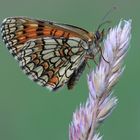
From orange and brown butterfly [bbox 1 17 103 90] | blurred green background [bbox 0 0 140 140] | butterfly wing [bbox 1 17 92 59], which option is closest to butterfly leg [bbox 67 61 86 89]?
orange and brown butterfly [bbox 1 17 103 90]

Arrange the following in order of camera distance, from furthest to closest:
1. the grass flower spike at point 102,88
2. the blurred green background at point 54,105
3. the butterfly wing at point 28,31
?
1. the blurred green background at point 54,105
2. the butterfly wing at point 28,31
3. the grass flower spike at point 102,88

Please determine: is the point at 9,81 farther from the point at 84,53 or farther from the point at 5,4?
the point at 84,53

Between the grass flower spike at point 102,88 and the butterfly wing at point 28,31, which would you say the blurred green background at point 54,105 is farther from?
the grass flower spike at point 102,88

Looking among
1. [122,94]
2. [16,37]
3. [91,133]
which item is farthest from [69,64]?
[122,94]

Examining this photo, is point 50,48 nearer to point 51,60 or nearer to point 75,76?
point 51,60

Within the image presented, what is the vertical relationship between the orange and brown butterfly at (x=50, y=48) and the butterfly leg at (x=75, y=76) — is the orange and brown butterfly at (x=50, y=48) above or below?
above

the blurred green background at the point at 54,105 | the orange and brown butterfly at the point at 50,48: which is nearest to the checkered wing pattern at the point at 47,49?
the orange and brown butterfly at the point at 50,48

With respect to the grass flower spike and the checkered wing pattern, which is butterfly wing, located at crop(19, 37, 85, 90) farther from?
the grass flower spike
